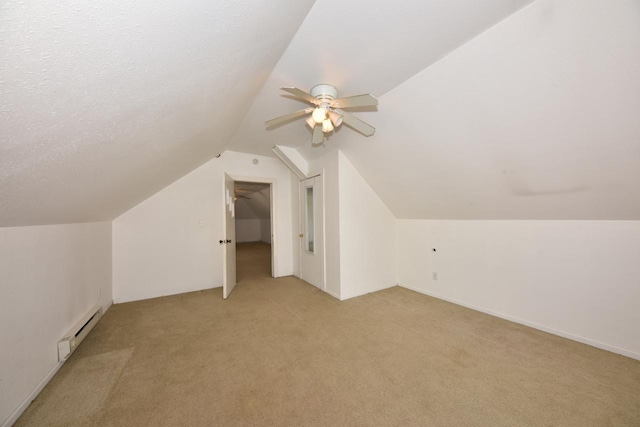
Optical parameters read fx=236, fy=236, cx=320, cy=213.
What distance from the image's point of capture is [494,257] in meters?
2.88

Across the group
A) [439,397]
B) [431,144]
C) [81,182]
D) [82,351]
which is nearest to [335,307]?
[439,397]

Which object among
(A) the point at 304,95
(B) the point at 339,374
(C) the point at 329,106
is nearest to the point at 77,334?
(B) the point at 339,374

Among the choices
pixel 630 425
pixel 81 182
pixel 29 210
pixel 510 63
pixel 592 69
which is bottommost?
pixel 630 425

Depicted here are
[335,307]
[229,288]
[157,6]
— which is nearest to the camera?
[157,6]

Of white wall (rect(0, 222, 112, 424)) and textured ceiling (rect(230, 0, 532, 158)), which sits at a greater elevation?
textured ceiling (rect(230, 0, 532, 158))

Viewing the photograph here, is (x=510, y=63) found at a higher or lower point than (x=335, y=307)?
higher

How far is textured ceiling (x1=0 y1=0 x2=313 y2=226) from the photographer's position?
66 centimetres

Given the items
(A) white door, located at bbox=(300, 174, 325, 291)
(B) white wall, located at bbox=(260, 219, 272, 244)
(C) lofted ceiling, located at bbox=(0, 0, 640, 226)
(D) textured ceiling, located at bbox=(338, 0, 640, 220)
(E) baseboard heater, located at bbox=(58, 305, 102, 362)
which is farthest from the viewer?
(B) white wall, located at bbox=(260, 219, 272, 244)

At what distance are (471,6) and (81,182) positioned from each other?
274cm

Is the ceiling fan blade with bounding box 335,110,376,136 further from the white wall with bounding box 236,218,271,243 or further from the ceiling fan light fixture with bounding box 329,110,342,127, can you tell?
the white wall with bounding box 236,218,271,243

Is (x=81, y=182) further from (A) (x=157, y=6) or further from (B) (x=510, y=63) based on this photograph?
(B) (x=510, y=63)

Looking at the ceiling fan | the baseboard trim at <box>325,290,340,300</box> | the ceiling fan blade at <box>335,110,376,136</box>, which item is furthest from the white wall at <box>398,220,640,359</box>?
the ceiling fan

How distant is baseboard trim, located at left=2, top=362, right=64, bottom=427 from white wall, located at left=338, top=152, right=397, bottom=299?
2877 millimetres

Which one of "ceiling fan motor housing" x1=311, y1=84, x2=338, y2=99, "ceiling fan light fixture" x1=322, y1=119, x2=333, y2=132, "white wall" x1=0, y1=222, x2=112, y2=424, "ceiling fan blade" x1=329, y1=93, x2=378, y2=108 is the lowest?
"white wall" x1=0, y1=222, x2=112, y2=424
